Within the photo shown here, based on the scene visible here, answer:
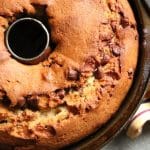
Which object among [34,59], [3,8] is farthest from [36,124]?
[3,8]

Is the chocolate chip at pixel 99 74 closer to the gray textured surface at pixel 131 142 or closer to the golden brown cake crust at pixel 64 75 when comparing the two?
the golden brown cake crust at pixel 64 75

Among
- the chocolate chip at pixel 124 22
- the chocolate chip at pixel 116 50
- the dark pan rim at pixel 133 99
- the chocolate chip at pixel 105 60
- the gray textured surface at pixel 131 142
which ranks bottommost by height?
the gray textured surface at pixel 131 142

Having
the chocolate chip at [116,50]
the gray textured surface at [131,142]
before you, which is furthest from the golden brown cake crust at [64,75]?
the gray textured surface at [131,142]

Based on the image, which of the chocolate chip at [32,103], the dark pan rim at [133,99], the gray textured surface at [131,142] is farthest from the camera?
the gray textured surface at [131,142]

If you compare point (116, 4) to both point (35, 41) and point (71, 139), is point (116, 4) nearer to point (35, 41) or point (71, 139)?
point (35, 41)

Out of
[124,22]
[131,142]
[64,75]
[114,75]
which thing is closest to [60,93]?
[64,75]
